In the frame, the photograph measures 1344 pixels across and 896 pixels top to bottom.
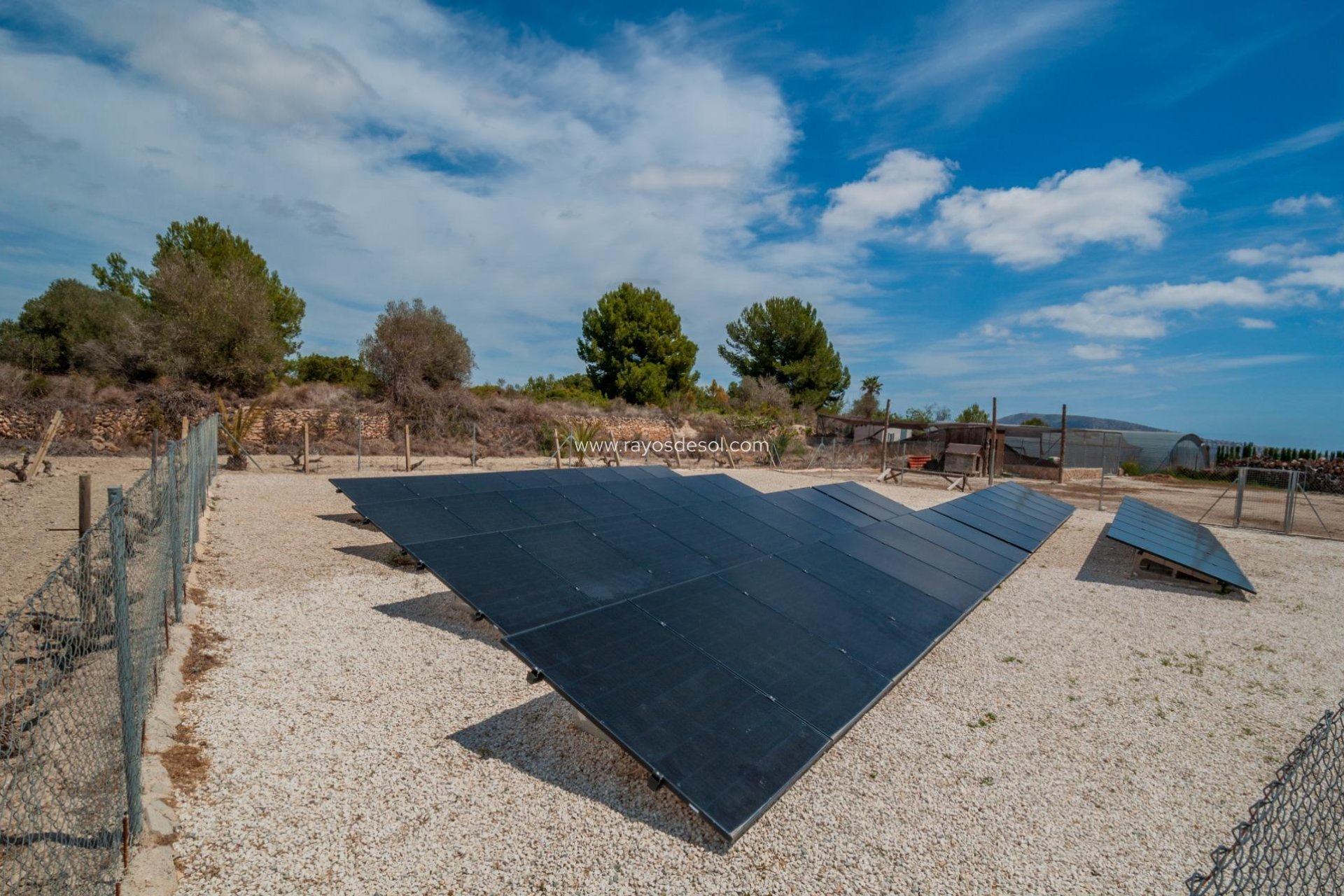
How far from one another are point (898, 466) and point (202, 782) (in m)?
30.8

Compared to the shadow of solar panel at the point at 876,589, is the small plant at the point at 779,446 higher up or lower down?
higher up

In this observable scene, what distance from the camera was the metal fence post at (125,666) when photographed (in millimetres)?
3012

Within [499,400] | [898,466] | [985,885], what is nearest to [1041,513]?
[985,885]

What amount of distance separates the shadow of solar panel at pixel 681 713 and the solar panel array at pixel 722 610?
1 cm

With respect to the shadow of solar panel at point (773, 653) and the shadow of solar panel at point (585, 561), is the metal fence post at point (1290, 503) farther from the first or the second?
the shadow of solar panel at point (585, 561)

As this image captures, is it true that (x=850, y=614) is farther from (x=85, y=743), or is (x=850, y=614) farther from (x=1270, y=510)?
(x=1270, y=510)

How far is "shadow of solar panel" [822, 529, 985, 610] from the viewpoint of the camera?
7.15 meters

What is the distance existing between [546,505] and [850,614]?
5378mm

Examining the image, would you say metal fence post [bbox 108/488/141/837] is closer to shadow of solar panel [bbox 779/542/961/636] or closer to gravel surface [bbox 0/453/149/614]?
gravel surface [bbox 0/453/149/614]

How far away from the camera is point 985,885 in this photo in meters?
3.29

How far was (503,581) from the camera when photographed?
20.3 ft

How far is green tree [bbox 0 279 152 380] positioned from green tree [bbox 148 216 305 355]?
1.94 m

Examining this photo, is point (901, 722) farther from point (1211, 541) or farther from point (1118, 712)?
point (1211, 541)

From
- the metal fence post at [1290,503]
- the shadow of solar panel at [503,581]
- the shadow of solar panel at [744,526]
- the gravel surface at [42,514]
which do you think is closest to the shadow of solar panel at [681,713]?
the shadow of solar panel at [503,581]
